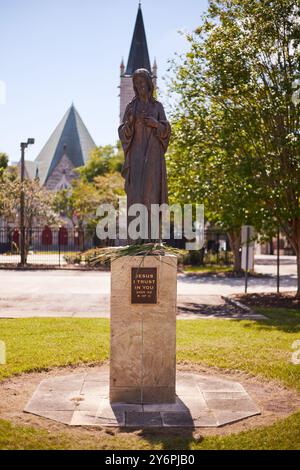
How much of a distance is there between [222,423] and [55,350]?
158 inches

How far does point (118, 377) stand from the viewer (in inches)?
255

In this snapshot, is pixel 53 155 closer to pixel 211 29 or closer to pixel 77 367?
pixel 211 29

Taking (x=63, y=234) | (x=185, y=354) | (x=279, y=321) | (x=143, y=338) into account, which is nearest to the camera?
(x=143, y=338)

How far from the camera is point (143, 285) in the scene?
640 cm

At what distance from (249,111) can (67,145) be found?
51575mm

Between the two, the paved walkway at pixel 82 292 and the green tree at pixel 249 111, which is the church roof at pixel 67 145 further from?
the green tree at pixel 249 111

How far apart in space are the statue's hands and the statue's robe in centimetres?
5

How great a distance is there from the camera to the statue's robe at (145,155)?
6793 millimetres

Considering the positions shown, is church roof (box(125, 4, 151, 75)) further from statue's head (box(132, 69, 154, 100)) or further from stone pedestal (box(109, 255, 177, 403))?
stone pedestal (box(109, 255, 177, 403))

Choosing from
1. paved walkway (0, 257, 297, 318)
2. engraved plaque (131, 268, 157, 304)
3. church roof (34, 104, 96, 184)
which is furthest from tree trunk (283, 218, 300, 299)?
church roof (34, 104, 96, 184)

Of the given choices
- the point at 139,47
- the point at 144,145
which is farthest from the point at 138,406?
the point at 139,47

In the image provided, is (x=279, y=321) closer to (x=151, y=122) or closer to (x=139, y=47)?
(x=151, y=122)

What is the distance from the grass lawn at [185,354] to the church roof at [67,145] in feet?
175
